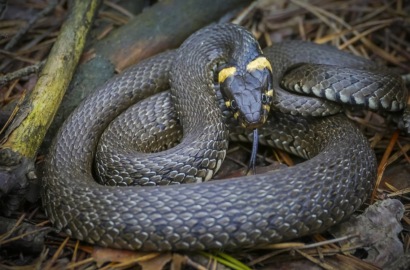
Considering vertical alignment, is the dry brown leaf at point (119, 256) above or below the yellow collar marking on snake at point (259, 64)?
below

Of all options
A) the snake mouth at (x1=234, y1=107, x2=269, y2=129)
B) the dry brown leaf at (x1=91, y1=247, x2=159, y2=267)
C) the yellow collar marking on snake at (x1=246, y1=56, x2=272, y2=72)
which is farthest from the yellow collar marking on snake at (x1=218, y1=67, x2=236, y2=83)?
the dry brown leaf at (x1=91, y1=247, x2=159, y2=267)

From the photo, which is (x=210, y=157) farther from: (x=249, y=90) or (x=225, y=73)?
(x=225, y=73)

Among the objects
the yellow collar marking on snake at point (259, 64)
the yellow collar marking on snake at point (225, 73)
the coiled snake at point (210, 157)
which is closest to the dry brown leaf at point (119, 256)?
the coiled snake at point (210, 157)

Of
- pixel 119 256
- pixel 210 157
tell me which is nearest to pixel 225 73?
pixel 210 157

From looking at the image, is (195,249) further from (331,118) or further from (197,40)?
(197,40)

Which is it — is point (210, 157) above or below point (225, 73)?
below

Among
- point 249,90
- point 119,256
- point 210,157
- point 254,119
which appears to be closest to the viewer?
point 119,256

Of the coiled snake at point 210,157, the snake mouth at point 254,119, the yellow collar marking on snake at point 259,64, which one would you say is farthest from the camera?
the yellow collar marking on snake at point 259,64

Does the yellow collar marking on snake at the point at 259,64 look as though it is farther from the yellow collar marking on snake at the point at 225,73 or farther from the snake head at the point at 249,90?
the yellow collar marking on snake at the point at 225,73
